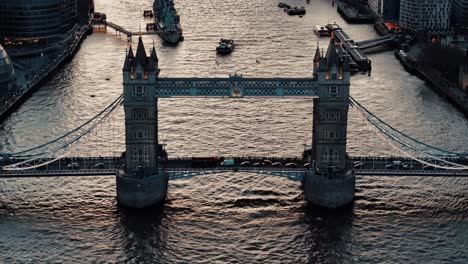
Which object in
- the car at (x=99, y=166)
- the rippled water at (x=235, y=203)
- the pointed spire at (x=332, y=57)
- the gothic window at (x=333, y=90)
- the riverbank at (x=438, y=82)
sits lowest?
the rippled water at (x=235, y=203)

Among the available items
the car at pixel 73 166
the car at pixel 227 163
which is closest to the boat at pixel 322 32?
the car at pixel 227 163

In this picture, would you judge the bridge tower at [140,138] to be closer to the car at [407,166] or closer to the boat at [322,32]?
the car at [407,166]

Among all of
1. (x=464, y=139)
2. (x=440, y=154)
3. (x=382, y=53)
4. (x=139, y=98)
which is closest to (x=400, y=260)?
(x=440, y=154)

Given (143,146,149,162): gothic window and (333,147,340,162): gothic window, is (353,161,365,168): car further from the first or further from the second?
(143,146,149,162): gothic window

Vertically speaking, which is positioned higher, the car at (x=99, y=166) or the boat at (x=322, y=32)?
the boat at (x=322, y=32)

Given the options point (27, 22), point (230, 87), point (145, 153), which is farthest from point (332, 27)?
point (145, 153)

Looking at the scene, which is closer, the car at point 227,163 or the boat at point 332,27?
the car at point 227,163
